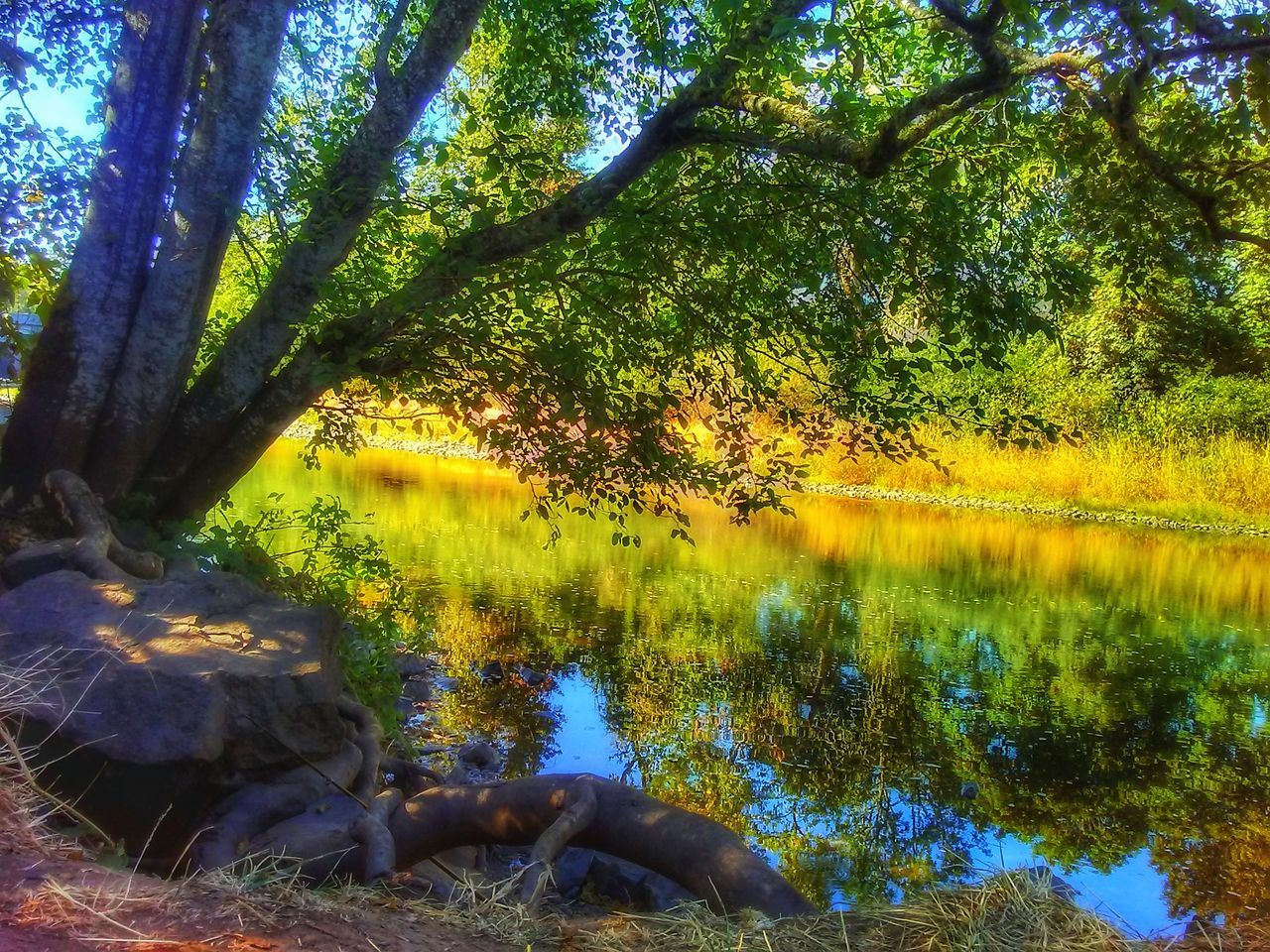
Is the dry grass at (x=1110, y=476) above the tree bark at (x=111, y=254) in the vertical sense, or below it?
below

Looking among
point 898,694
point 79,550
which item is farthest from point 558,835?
point 898,694

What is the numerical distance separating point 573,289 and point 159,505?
106 inches

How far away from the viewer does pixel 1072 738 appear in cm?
891

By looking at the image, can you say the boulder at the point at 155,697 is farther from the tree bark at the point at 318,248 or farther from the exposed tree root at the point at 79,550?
the tree bark at the point at 318,248

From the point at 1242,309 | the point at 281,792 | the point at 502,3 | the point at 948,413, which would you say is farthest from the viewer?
the point at 1242,309

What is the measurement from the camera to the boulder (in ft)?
12.3

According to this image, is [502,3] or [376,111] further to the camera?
[502,3]

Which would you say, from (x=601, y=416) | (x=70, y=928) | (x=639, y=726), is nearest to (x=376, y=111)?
(x=601, y=416)

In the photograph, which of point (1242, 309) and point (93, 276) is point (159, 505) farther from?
point (1242, 309)

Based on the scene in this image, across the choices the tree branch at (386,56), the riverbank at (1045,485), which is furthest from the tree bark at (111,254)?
the riverbank at (1045,485)

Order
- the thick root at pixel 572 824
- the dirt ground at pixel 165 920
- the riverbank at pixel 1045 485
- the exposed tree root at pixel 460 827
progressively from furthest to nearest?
the riverbank at pixel 1045 485
the thick root at pixel 572 824
the exposed tree root at pixel 460 827
the dirt ground at pixel 165 920

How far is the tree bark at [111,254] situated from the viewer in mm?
5535

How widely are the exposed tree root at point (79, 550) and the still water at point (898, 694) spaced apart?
320cm

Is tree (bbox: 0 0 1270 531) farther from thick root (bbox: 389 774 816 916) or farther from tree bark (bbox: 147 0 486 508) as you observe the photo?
thick root (bbox: 389 774 816 916)
